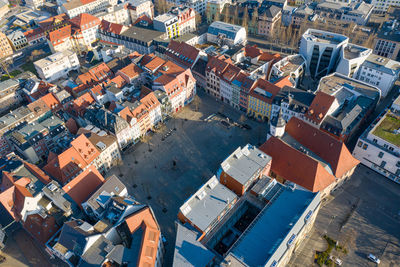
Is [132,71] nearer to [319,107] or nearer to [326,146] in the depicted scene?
[319,107]

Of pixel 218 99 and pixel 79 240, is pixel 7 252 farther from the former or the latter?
pixel 218 99

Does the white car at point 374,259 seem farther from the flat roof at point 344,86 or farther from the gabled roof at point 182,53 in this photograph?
the gabled roof at point 182,53

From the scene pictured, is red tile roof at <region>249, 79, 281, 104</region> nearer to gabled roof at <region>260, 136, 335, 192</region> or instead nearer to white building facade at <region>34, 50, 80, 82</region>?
A: gabled roof at <region>260, 136, 335, 192</region>

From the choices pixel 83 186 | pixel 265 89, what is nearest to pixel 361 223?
pixel 265 89

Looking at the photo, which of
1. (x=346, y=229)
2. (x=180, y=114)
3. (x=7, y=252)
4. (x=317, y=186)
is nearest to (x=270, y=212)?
(x=317, y=186)

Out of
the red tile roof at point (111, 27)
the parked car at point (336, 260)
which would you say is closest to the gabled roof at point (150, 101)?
the red tile roof at point (111, 27)
